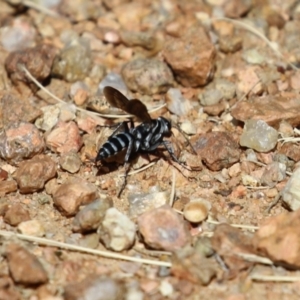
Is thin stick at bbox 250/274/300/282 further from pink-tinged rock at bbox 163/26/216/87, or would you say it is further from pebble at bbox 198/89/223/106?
pink-tinged rock at bbox 163/26/216/87

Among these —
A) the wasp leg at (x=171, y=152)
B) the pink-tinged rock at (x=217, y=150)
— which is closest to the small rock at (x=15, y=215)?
the wasp leg at (x=171, y=152)

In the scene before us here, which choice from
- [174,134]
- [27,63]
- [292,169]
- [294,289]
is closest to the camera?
[294,289]

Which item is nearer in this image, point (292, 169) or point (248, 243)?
point (248, 243)

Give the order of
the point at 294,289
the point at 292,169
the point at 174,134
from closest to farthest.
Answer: the point at 294,289 < the point at 292,169 < the point at 174,134

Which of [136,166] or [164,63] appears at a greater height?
[164,63]

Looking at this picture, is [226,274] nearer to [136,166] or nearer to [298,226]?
[298,226]

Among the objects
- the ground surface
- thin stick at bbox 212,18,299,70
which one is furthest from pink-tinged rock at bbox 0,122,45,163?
thin stick at bbox 212,18,299,70

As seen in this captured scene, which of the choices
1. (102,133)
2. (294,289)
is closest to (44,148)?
(102,133)
